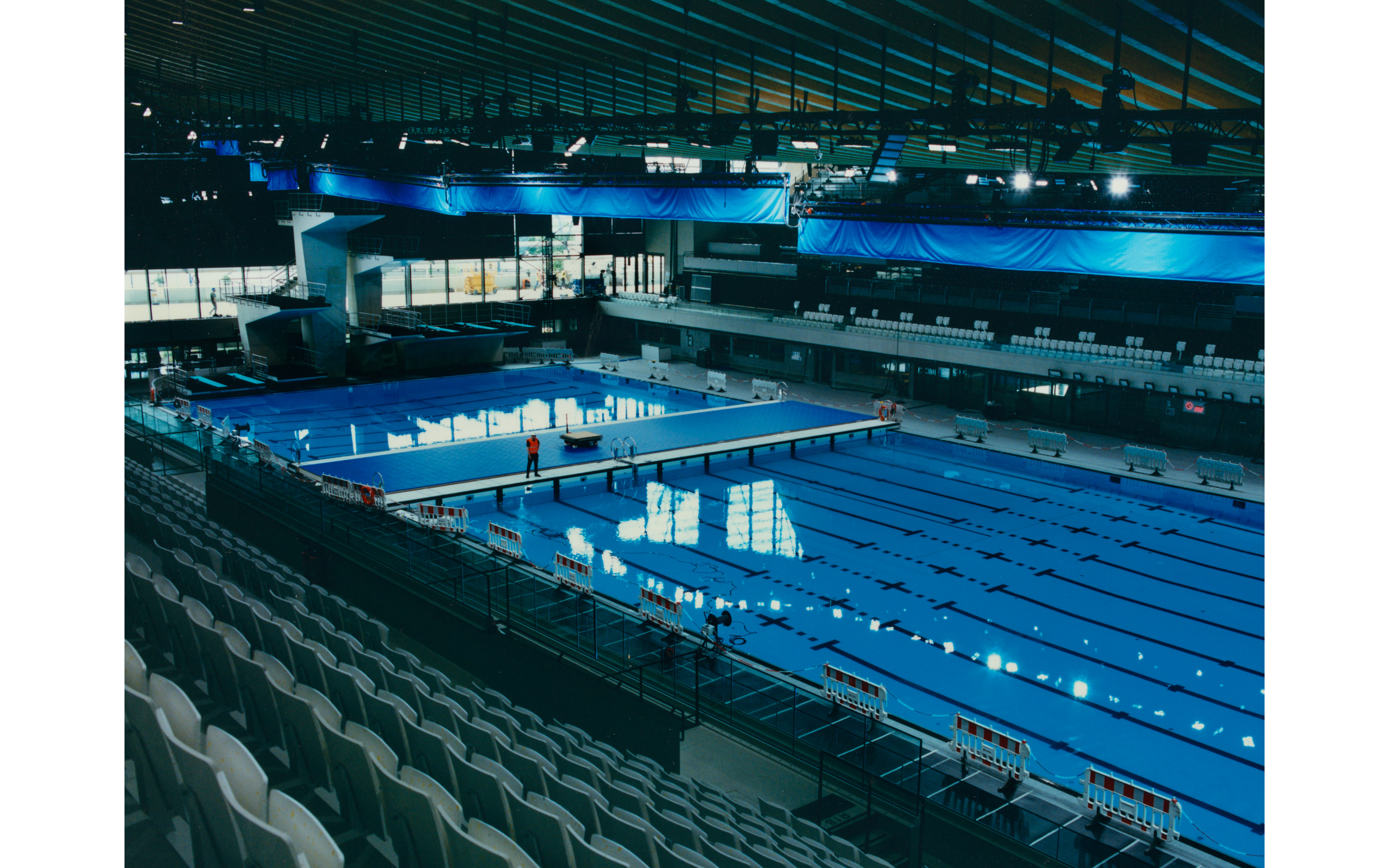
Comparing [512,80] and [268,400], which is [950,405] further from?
[268,400]

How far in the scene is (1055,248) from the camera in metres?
13.0

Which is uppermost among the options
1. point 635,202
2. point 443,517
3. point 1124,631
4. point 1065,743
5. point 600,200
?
point 600,200

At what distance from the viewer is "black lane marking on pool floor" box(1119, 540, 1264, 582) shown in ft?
54.6

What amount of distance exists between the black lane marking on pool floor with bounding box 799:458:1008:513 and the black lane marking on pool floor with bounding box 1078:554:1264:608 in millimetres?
2848

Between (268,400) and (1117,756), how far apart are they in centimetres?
2612

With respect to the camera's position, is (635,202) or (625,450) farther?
(625,450)

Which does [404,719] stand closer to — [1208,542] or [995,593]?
[995,593]

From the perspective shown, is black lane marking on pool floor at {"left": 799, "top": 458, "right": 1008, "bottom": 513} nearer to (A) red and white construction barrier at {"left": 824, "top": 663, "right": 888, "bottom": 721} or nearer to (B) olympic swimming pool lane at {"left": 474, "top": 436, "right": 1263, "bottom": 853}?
(B) olympic swimming pool lane at {"left": 474, "top": 436, "right": 1263, "bottom": 853}

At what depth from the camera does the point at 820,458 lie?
24.7 m

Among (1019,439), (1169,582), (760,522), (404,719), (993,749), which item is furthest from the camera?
(1019,439)

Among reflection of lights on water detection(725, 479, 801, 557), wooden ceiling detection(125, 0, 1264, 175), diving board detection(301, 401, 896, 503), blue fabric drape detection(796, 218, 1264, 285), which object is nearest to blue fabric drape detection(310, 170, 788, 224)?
blue fabric drape detection(796, 218, 1264, 285)

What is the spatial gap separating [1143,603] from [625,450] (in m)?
11.9

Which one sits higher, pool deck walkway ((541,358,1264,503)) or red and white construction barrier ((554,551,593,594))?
pool deck walkway ((541,358,1264,503))

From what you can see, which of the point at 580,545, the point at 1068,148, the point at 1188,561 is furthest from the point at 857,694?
the point at 1188,561
